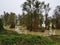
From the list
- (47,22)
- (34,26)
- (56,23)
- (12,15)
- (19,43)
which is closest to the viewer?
(19,43)

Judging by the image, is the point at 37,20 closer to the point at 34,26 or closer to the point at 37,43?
the point at 34,26

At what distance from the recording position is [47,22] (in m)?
36.9

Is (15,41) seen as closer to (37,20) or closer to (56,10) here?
(37,20)

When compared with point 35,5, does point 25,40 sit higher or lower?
lower

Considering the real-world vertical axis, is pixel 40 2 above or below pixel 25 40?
above

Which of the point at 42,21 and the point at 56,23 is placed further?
the point at 56,23

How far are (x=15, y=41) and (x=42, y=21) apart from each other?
23224mm

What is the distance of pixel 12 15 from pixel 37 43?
3035 centimetres

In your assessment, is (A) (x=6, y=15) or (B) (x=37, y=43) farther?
(A) (x=6, y=15)

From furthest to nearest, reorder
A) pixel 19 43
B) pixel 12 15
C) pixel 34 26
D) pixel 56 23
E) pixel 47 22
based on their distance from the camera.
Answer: pixel 12 15, pixel 56 23, pixel 47 22, pixel 34 26, pixel 19 43

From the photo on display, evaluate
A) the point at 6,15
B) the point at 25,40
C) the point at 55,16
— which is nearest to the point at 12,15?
the point at 6,15

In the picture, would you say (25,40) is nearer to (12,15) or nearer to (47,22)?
(47,22)

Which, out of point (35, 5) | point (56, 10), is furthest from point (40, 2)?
point (56, 10)

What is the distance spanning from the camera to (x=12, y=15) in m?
43.7
